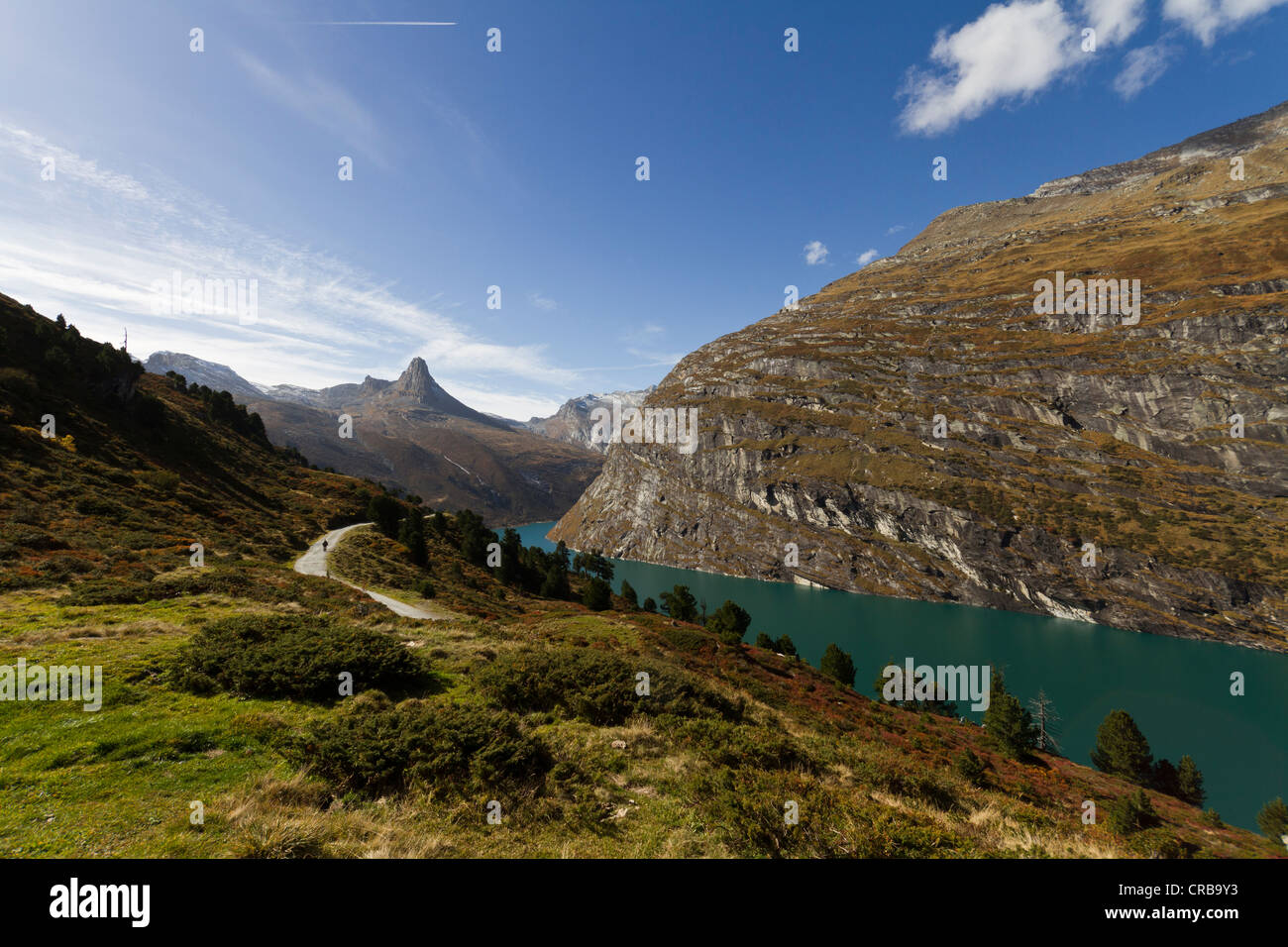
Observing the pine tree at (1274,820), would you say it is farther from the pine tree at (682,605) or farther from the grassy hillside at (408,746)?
the pine tree at (682,605)

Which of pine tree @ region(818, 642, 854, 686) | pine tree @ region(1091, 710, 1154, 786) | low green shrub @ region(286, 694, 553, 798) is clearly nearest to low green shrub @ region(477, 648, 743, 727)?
low green shrub @ region(286, 694, 553, 798)

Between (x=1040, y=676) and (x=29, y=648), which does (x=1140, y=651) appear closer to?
(x=1040, y=676)

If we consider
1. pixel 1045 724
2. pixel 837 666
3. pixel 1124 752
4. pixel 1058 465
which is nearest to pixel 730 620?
pixel 837 666

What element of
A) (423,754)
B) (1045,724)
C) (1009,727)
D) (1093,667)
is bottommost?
(1093,667)

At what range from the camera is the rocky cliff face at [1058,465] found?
4587 inches

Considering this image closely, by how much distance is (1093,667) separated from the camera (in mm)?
86312

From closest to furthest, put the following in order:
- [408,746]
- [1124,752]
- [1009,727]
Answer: [408,746] < [1009,727] < [1124,752]

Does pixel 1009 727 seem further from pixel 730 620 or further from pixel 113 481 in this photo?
pixel 113 481

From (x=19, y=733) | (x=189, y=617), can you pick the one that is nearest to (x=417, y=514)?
(x=189, y=617)

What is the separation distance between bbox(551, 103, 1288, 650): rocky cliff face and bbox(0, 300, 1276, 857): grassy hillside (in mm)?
119863

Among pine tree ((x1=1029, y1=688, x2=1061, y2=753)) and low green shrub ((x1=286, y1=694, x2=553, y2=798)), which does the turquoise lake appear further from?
low green shrub ((x1=286, y1=694, x2=553, y2=798))

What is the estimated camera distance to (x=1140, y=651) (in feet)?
313

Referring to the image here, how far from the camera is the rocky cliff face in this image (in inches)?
4587

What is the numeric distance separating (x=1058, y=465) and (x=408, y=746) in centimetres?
19426
